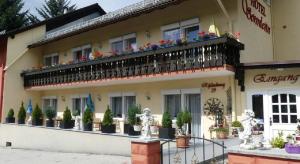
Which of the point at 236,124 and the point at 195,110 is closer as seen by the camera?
the point at 236,124

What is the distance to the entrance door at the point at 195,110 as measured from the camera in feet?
54.3

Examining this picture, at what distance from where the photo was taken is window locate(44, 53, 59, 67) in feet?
86.4

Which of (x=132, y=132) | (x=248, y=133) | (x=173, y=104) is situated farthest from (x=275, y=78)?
(x=248, y=133)

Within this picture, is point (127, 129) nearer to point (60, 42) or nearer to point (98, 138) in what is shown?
point (98, 138)

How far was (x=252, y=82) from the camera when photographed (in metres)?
14.5

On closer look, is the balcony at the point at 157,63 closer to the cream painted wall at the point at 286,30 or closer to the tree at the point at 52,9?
the cream painted wall at the point at 286,30

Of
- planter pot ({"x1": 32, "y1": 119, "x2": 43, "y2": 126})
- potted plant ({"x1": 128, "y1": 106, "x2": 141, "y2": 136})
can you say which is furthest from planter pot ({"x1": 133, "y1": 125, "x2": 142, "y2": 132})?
planter pot ({"x1": 32, "y1": 119, "x2": 43, "y2": 126})

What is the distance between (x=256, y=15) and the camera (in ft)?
54.1

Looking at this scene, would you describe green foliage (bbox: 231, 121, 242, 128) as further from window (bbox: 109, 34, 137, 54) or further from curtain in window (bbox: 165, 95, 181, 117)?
window (bbox: 109, 34, 137, 54)

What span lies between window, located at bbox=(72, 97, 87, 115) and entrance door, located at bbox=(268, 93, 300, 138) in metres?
12.6

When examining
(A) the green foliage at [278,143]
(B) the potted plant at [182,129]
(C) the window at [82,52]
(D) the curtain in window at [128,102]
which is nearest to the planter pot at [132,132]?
(B) the potted plant at [182,129]

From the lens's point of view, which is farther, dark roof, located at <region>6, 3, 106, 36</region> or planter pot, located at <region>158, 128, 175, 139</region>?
dark roof, located at <region>6, 3, 106, 36</region>

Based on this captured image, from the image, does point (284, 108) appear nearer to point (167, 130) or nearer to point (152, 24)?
point (167, 130)

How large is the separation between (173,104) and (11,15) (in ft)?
92.1
